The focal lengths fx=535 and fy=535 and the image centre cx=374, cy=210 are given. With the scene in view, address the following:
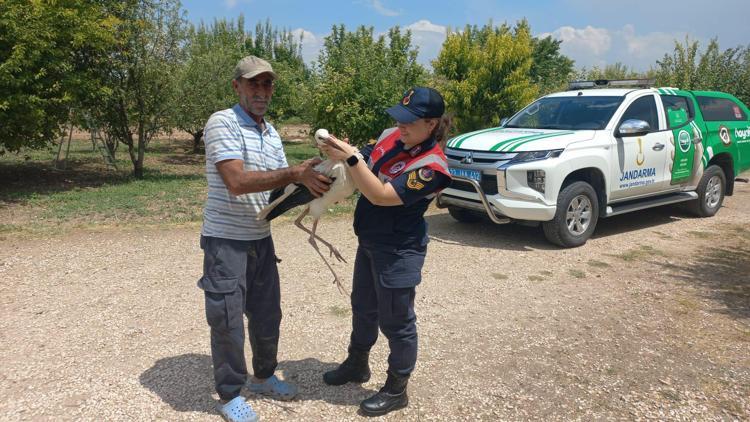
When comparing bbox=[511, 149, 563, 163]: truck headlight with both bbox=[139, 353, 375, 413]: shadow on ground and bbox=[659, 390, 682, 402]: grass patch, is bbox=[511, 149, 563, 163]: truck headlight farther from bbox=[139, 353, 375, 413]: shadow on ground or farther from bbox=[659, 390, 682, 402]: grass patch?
bbox=[139, 353, 375, 413]: shadow on ground

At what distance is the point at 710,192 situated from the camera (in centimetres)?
824

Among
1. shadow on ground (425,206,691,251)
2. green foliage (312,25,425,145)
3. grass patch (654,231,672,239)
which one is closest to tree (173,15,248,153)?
green foliage (312,25,425,145)

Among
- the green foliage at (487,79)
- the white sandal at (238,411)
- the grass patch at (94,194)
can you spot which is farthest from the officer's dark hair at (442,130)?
the green foliage at (487,79)

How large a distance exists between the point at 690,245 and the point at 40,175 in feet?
40.3

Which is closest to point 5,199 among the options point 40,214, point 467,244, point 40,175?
point 40,214

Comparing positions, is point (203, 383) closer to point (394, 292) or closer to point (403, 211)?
point (394, 292)

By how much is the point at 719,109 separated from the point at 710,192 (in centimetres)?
128

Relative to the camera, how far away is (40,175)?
38.1 feet

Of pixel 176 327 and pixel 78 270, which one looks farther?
pixel 78 270

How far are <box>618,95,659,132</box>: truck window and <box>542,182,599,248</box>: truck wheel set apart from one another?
132 cm

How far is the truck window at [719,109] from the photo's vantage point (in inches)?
312

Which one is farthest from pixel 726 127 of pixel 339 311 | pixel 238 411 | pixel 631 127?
pixel 238 411

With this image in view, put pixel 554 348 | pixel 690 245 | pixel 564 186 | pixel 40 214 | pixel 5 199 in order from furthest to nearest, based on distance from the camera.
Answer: pixel 5 199 < pixel 40 214 < pixel 690 245 < pixel 564 186 < pixel 554 348

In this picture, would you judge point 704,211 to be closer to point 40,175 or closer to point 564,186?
point 564,186
